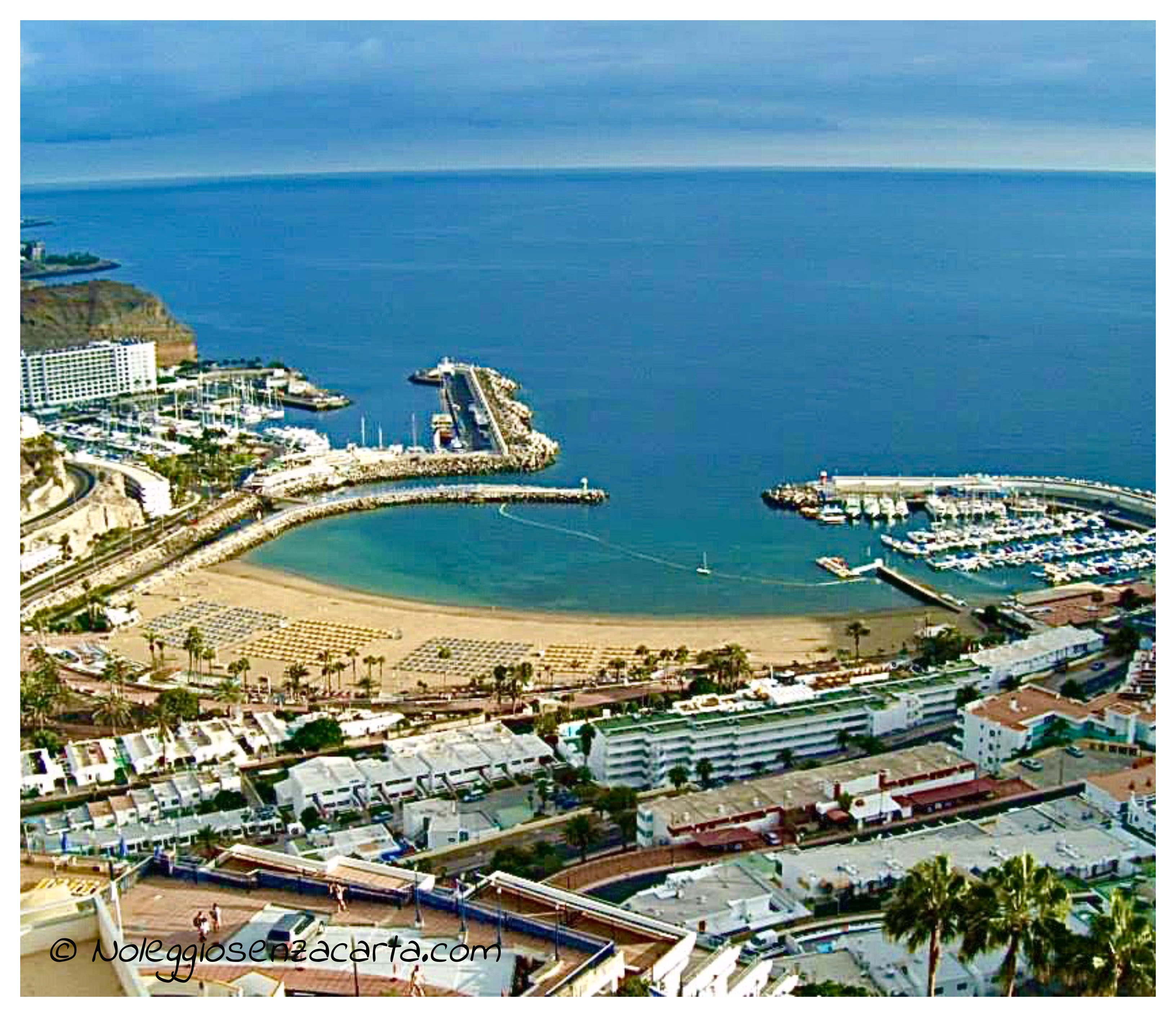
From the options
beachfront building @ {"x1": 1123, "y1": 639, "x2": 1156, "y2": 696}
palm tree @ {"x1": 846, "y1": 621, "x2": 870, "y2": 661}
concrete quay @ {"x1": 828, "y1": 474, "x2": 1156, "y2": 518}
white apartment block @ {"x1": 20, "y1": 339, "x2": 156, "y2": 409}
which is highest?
white apartment block @ {"x1": 20, "y1": 339, "x2": 156, "y2": 409}

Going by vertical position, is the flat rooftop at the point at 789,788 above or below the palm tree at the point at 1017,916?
below

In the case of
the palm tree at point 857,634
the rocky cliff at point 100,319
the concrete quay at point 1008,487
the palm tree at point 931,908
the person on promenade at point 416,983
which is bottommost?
the palm tree at point 857,634

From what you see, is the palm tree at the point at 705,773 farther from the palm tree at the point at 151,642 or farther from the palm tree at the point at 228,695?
the palm tree at the point at 151,642

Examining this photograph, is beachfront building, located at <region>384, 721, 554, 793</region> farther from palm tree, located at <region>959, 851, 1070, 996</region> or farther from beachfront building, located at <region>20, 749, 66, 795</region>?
palm tree, located at <region>959, 851, 1070, 996</region>

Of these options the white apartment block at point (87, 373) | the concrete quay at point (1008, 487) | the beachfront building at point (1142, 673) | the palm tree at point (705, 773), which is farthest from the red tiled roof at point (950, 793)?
the white apartment block at point (87, 373)

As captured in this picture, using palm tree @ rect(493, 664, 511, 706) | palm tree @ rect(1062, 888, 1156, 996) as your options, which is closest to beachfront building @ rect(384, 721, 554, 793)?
palm tree @ rect(493, 664, 511, 706)

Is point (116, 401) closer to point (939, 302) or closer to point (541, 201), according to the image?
point (939, 302)
